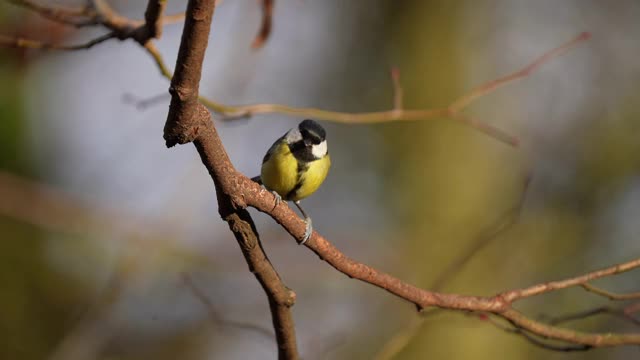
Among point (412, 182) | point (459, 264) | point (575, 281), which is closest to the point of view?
point (575, 281)

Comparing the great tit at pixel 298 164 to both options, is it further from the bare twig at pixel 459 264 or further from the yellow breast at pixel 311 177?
the bare twig at pixel 459 264

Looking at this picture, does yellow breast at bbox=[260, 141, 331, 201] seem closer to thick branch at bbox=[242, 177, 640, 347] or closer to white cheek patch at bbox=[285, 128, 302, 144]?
white cheek patch at bbox=[285, 128, 302, 144]

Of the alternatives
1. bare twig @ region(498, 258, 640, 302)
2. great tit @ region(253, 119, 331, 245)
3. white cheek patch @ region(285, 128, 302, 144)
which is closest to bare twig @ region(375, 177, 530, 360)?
bare twig @ region(498, 258, 640, 302)

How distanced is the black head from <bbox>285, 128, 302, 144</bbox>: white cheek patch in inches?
1.2

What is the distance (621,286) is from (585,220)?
904 millimetres

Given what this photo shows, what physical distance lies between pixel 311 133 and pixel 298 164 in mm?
112

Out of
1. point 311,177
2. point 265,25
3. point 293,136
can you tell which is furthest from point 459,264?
point 265,25

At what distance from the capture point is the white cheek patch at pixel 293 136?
2.41m

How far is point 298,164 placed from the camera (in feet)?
7.71

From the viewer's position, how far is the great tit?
2.34m

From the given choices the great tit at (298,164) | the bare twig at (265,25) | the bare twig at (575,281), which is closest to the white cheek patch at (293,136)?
the great tit at (298,164)

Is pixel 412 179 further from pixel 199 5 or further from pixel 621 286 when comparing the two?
pixel 199 5

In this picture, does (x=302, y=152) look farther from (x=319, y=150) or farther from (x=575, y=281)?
(x=575, y=281)

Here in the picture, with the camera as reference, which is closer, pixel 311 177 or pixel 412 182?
pixel 311 177
